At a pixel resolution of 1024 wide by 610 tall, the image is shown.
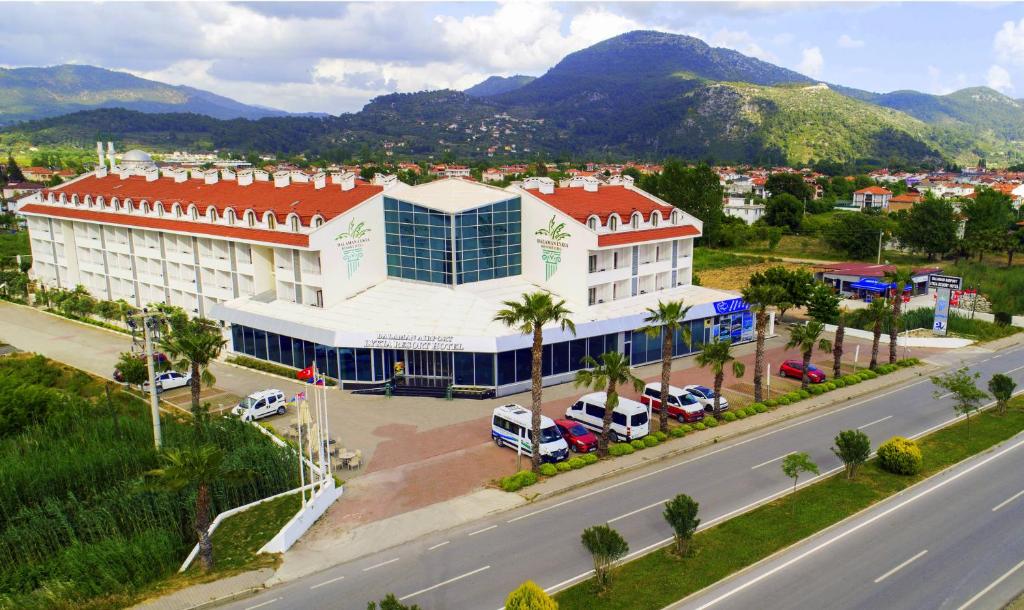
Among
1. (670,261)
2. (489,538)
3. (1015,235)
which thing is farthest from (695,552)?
(1015,235)

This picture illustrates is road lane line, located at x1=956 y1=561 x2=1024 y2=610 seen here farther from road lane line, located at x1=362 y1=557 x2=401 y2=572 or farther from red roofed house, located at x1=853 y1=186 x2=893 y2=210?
red roofed house, located at x1=853 y1=186 x2=893 y2=210

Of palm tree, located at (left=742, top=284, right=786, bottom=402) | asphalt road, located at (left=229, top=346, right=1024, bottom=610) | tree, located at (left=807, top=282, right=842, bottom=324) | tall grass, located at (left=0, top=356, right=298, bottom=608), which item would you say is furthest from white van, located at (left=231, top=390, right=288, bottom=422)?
tree, located at (left=807, top=282, right=842, bottom=324)

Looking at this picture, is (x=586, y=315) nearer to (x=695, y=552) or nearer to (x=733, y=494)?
(x=733, y=494)

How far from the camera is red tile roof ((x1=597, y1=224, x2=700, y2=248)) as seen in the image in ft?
165

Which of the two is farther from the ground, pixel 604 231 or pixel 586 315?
pixel 604 231

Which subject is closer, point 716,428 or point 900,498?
point 900,498

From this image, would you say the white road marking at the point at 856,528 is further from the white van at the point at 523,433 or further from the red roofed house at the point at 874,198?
the red roofed house at the point at 874,198

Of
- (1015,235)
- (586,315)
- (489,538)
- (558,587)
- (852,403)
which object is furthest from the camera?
(1015,235)

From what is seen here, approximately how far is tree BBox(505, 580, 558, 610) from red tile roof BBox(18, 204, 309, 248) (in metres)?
35.8

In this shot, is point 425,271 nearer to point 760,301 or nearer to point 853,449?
point 760,301

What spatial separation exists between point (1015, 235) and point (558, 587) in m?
94.6

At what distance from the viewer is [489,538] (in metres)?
26.2

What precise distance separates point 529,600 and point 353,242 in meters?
36.9

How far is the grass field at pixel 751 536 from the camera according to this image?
2194 centimetres
